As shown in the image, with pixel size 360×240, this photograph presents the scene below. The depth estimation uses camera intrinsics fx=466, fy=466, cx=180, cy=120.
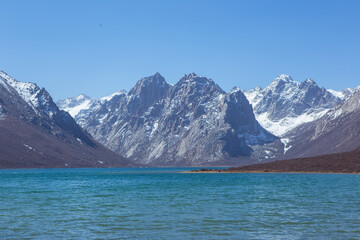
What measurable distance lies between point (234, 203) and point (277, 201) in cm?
896

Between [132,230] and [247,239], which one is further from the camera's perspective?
[132,230]

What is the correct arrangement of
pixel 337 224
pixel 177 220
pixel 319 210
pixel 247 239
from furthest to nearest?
pixel 319 210 < pixel 177 220 < pixel 337 224 < pixel 247 239

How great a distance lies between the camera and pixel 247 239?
45.8m

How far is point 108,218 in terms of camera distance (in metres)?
61.6

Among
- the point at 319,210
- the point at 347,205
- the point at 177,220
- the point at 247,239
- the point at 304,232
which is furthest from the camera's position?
the point at 347,205

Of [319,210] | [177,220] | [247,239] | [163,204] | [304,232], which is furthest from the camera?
[163,204]

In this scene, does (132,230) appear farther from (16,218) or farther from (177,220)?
(16,218)

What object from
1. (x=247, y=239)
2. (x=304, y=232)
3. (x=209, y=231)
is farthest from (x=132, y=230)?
(x=304, y=232)

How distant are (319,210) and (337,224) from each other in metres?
14.1

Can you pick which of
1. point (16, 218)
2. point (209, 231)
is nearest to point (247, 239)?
point (209, 231)

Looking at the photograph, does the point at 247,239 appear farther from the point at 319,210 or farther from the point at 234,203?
the point at 234,203

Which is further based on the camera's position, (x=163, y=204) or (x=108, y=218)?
(x=163, y=204)

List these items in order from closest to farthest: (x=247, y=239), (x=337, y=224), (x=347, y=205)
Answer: (x=247, y=239), (x=337, y=224), (x=347, y=205)

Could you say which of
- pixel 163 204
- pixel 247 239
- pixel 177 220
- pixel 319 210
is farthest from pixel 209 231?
pixel 163 204
